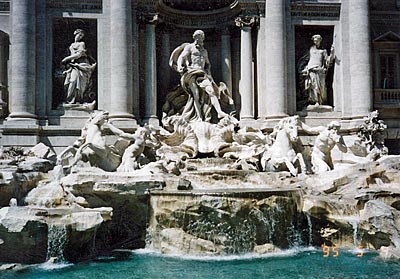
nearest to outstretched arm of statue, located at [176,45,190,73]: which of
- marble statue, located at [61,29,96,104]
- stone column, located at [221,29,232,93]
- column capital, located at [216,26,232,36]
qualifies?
stone column, located at [221,29,232,93]

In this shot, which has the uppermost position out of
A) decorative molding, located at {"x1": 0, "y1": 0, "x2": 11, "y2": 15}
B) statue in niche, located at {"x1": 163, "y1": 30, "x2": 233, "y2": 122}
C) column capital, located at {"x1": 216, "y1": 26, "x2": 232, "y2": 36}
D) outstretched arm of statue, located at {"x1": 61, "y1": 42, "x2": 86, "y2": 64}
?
decorative molding, located at {"x1": 0, "y1": 0, "x2": 11, "y2": 15}

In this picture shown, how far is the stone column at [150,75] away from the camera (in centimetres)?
1755

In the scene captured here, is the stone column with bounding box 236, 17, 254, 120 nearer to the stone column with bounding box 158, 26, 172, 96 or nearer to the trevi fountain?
the trevi fountain

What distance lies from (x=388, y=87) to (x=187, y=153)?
9256mm

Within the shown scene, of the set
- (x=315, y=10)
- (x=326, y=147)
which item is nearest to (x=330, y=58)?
(x=315, y=10)

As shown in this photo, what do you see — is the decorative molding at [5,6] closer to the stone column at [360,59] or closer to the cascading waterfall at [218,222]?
the cascading waterfall at [218,222]

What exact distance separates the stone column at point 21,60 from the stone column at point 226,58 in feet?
24.3

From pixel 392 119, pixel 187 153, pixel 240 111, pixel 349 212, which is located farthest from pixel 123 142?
pixel 392 119

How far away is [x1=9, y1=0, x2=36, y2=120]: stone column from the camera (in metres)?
16.7

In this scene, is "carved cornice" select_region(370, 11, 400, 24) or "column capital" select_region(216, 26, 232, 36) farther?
"carved cornice" select_region(370, 11, 400, 24)

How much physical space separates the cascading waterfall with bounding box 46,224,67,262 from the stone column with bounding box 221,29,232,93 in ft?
33.4

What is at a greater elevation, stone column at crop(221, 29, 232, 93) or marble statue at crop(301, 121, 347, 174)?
stone column at crop(221, 29, 232, 93)

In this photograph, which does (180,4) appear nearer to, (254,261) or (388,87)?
(388,87)

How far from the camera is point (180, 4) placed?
19.5 metres
